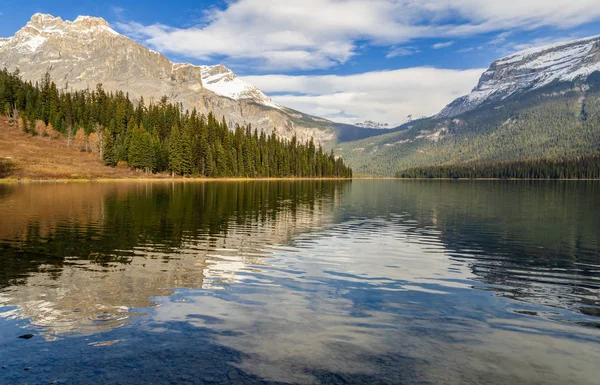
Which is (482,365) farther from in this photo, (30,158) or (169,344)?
(30,158)

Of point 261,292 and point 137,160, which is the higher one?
point 137,160

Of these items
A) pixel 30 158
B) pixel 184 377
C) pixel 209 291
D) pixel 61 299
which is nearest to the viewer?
pixel 184 377

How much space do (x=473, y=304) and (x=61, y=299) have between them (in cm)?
1754

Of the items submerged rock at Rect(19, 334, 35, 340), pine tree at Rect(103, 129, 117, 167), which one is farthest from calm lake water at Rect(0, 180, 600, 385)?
pine tree at Rect(103, 129, 117, 167)

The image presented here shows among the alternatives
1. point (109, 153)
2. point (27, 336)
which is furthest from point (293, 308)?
point (109, 153)

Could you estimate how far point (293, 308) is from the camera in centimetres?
1666

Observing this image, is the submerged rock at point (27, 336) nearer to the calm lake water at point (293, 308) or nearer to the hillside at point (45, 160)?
the calm lake water at point (293, 308)

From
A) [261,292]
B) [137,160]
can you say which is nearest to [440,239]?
[261,292]

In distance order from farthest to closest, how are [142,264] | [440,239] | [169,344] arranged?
[440,239] < [142,264] < [169,344]

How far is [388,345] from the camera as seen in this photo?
Result: 1298cm

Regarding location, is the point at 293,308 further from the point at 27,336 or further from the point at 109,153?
the point at 109,153

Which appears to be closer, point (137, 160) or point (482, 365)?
point (482, 365)

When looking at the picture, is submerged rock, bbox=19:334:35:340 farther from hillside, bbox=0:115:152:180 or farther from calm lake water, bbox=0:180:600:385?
hillside, bbox=0:115:152:180

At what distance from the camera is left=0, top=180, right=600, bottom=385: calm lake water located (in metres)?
11.3
